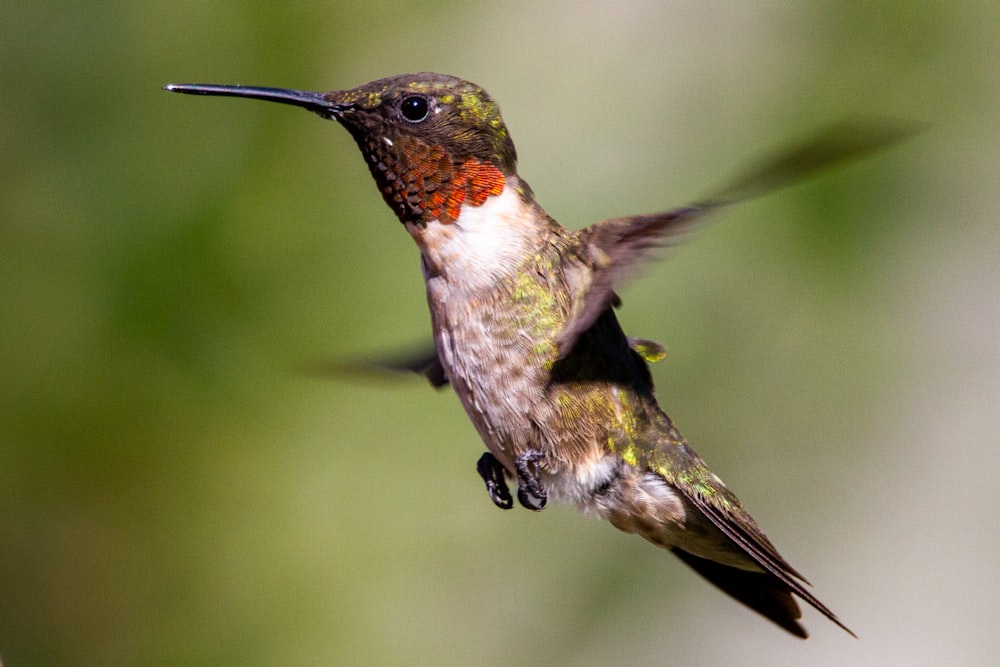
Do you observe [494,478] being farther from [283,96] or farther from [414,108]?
[283,96]

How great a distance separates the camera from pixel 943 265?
4520 millimetres

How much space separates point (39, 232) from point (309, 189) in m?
0.89

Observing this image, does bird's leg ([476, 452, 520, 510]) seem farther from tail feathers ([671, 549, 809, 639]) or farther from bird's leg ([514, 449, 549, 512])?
tail feathers ([671, 549, 809, 639])

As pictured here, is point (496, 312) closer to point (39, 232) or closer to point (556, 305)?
point (556, 305)

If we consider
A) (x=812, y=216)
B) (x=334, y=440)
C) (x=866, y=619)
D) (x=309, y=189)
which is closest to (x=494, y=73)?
(x=309, y=189)

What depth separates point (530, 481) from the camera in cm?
232

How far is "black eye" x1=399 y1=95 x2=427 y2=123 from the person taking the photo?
2.27 m

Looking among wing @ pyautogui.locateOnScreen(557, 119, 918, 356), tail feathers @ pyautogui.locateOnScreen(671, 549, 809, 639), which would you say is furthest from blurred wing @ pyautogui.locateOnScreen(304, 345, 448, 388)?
tail feathers @ pyautogui.locateOnScreen(671, 549, 809, 639)

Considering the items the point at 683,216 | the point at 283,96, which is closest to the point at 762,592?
the point at 683,216

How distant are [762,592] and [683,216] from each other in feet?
3.55

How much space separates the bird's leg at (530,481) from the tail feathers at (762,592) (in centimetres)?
54

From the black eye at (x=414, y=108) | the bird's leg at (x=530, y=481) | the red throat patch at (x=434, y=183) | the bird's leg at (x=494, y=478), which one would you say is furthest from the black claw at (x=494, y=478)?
the black eye at (x=414, y=108)

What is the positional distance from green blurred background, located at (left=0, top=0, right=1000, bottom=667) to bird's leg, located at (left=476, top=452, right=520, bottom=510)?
1.33 meters

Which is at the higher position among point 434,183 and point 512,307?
point 434,183
